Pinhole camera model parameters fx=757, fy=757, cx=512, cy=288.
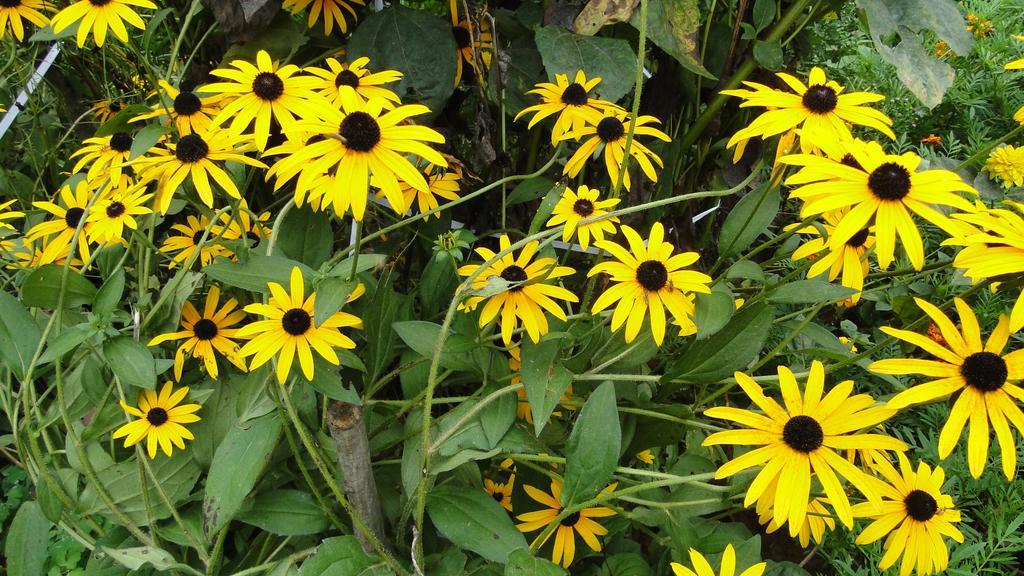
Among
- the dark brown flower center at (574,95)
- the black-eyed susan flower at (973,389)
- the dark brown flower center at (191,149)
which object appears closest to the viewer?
the black-eyed susan flower at (973,389)

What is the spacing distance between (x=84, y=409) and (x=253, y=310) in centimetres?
50

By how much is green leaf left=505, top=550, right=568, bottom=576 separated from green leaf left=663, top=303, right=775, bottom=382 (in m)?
0.28

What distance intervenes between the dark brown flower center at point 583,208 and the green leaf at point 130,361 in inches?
23.3

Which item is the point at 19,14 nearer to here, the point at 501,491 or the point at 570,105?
the point at 570,105

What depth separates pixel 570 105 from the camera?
1.15 m

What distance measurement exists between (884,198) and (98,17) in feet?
3.43

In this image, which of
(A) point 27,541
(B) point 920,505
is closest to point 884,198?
(B) point 920,505

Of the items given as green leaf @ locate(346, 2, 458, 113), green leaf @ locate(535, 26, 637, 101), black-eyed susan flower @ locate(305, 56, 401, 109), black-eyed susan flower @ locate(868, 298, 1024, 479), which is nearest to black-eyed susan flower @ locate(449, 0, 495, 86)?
green leaf @ locate(346, 2, 458, 113)

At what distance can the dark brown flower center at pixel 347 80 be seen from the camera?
3.41 feet

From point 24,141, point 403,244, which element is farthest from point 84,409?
point 24,141

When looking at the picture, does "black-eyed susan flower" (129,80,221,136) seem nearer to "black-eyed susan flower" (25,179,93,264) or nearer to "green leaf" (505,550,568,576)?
"black-eyed susan flower" (25,179,93,264)

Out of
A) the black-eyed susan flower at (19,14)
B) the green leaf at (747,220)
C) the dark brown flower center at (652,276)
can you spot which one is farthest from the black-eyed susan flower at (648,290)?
the black-eyed susan flower at (19,14)

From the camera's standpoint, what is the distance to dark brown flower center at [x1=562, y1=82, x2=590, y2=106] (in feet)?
3.72

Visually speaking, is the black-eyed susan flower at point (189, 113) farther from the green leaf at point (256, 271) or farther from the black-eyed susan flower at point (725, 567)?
the black-eyed susan flower at point (725, 567)
